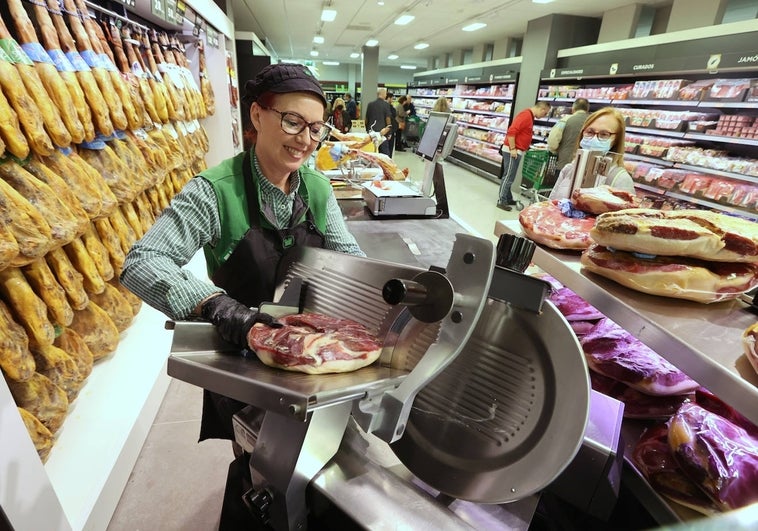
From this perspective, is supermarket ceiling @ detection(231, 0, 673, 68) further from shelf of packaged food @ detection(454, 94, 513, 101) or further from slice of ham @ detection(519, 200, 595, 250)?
slice of ham @ detection(519, 200, 595, 250)

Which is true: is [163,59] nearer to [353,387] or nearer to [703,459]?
[353,387]

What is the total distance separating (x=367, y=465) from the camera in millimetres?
803

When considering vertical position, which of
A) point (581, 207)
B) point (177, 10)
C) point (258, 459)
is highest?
point (177, 10)

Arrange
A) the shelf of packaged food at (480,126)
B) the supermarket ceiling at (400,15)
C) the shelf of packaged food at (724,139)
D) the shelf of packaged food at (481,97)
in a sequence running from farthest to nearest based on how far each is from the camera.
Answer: the shelf of packaged food at (480,126)
the shelf of packaged food at (481,97)
the supermarket ceiling at (400,15)
the shelf of packaged food at (724,139)

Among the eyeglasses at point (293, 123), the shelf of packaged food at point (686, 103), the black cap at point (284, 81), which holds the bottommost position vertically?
the eyeglasses at point (293, 123)

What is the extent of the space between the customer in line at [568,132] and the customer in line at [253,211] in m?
6.08

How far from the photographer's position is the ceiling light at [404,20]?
9.86 meters

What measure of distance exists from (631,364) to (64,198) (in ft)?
6.90

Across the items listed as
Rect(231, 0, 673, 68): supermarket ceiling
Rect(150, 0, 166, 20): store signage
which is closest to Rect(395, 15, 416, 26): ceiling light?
Rect(231, 0, 673, 68): supermarket ceiling

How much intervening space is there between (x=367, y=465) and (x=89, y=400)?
1862mm

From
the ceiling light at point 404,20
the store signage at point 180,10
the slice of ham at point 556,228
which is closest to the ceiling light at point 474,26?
the ceiling light at point 404,20

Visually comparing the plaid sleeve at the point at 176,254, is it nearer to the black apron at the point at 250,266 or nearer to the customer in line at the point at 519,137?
the black apron at the point at 250,266

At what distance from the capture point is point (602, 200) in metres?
1.19

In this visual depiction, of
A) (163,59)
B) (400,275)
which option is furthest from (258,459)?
(163,59)
